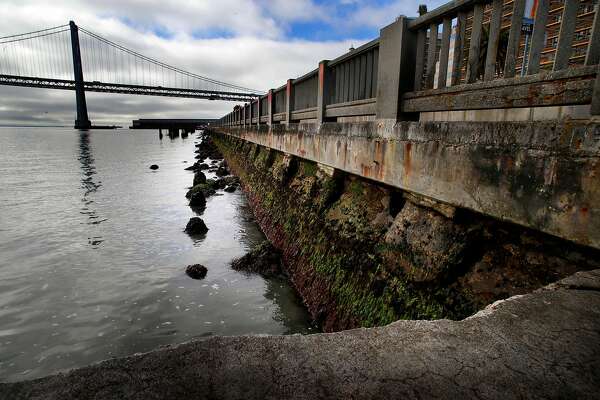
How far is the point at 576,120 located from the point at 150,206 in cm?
1324

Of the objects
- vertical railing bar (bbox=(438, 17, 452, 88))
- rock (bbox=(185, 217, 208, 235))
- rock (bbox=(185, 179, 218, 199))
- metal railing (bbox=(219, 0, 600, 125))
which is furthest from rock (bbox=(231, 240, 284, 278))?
rock (bbox=(185, 179, 218, 199))

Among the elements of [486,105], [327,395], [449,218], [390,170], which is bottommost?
[327,395]

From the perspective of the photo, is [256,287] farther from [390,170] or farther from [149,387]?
[149,387]

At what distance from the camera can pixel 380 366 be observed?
1355mm

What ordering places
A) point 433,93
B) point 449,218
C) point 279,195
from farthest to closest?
1. point 279,195
2. point 433,93
3. point 449,218

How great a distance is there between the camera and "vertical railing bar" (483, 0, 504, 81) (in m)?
2.71

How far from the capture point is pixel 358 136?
4.50 metres

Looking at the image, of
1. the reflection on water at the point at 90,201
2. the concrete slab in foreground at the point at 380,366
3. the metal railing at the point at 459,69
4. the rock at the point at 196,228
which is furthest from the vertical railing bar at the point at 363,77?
the reflection on water at the point at 90,201

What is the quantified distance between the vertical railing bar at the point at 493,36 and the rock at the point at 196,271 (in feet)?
19.4

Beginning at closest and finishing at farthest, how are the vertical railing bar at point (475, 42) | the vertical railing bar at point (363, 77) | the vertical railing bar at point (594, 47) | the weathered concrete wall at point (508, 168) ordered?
the weathered concrete wall at point (508, 168)
the vertical railing bar at point (594, 47)
the vertical railing bar at point (475, 42)
the vertical railing bar at point (363, 77)

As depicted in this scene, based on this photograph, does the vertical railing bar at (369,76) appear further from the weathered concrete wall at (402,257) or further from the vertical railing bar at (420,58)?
the weathered concrete wall at (402,257)

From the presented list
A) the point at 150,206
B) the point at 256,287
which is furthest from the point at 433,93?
the point at 150,206

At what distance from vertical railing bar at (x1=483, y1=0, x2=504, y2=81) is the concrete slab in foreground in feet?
6.59

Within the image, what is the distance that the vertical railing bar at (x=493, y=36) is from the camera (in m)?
2.71
